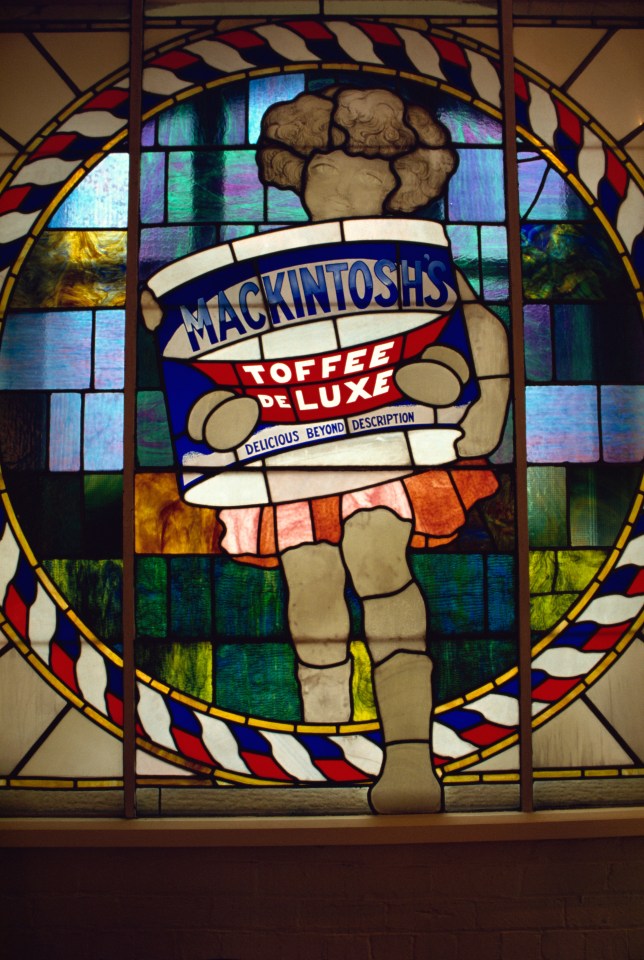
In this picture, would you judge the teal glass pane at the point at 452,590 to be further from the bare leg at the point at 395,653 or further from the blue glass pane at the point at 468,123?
the blue glass pane at the point at 468,123

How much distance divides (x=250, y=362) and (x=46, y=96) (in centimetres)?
100

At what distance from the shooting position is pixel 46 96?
2299 millimetres

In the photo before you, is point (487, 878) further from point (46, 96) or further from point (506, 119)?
point (46, 96)

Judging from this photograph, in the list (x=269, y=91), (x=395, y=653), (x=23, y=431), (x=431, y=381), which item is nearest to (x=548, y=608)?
(x=395, y=653)

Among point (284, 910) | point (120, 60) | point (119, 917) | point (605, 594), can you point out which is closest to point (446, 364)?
point (605, 594)

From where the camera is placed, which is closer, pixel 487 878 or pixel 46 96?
pixel 487 878

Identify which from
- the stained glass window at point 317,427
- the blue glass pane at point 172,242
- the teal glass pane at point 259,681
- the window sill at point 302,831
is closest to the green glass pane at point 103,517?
the stained glass window at point 317,427

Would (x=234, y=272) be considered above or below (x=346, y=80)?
below

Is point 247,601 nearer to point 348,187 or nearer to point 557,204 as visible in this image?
point 348,187

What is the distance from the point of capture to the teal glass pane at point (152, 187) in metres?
2.26

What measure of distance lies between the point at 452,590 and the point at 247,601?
0.58 m

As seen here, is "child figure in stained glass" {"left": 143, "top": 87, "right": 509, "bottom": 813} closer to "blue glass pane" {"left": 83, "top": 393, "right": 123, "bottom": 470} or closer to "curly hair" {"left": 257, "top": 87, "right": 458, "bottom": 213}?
"curly hair" {"left": 257, "top": 87, "right": 458, "bottom": 213}

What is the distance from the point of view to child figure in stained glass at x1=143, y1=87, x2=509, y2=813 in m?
2.17

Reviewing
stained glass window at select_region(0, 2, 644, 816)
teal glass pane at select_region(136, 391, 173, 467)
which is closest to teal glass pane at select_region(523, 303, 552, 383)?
stained glass window at select_region(0, 2, 644, 816)
